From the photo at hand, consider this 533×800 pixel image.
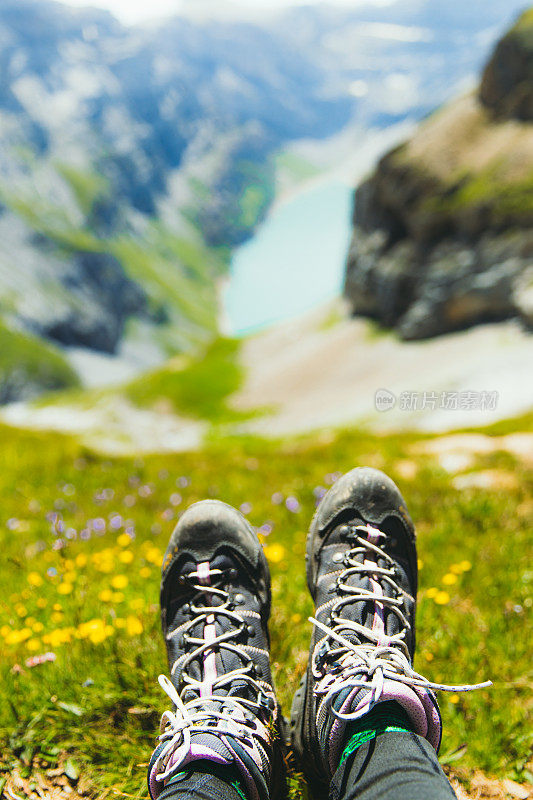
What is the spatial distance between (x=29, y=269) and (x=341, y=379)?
133m

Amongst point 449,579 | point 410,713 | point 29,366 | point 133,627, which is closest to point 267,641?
point 133,627

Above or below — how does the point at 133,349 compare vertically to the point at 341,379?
above

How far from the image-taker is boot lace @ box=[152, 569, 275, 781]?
1946mm

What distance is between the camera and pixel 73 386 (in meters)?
139

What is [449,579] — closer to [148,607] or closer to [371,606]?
[371,606]

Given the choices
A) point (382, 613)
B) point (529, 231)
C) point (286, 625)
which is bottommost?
point (286, 625)

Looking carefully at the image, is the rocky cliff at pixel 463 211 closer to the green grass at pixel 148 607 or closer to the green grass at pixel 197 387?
the green grass at pixel 197 387

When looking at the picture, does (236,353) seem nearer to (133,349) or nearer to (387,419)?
(387,419)

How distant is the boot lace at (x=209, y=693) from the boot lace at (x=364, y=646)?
29 centimetres

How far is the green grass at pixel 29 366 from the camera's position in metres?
127

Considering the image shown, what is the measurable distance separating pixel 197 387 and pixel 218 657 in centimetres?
6063

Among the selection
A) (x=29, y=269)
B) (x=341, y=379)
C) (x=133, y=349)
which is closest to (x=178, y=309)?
(x=133, y=349)

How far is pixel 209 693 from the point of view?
2.23 meters

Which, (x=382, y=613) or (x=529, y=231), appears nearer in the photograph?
(x=382, y=613)
